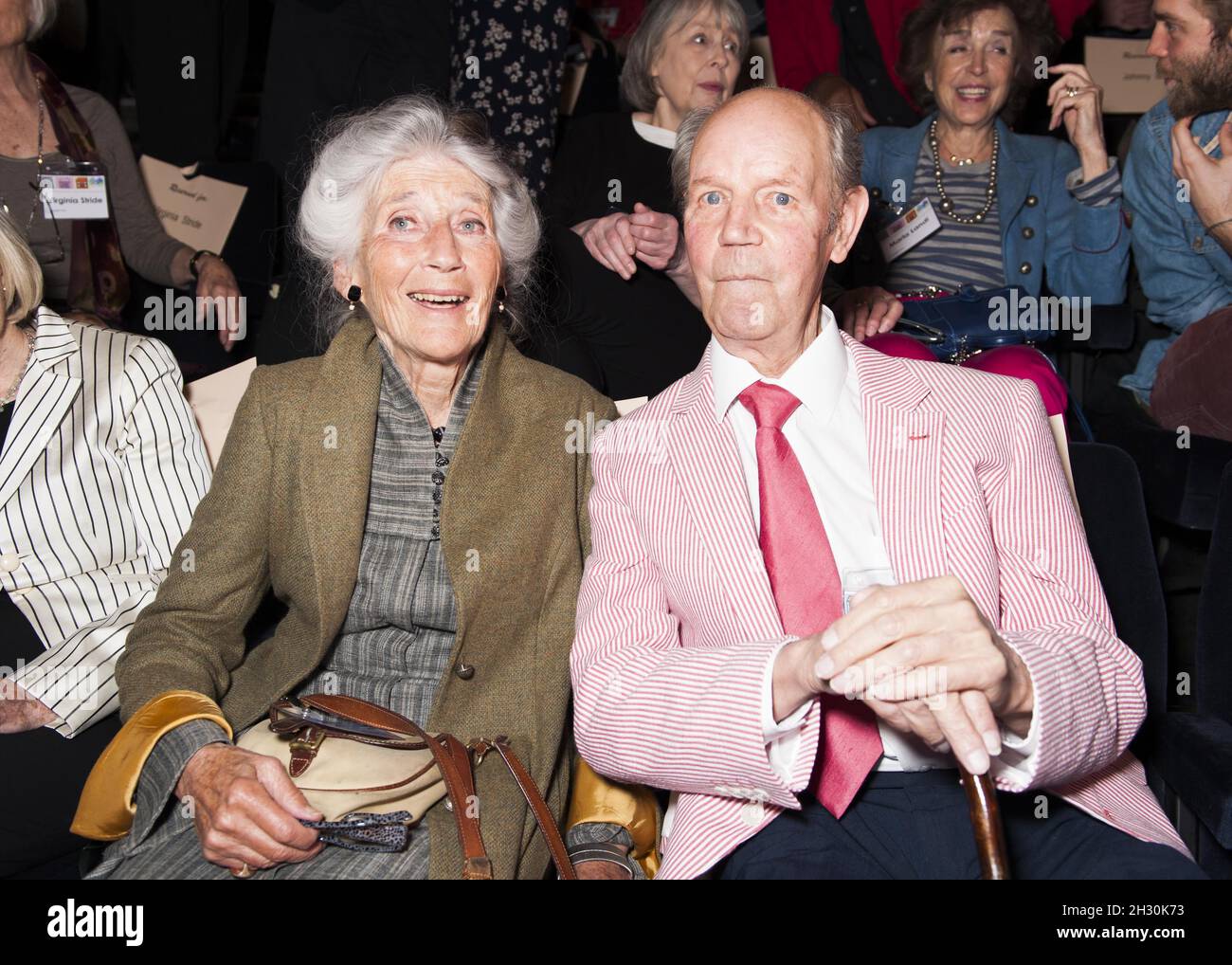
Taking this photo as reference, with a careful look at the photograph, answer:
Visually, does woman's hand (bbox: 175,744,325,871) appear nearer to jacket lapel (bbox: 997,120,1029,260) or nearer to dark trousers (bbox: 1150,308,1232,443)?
dark trousers (bbox: 1150,308,1232,443)

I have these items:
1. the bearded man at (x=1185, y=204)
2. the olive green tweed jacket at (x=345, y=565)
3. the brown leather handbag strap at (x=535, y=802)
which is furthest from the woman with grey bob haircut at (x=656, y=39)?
the brown leather handbag strap at (x=535, y=802)

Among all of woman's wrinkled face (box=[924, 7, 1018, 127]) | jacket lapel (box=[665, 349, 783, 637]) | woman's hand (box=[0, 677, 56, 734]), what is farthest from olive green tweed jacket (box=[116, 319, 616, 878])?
woman's wrinkled face (box=[924, 7, 1018, 127])

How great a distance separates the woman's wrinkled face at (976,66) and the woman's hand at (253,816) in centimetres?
290

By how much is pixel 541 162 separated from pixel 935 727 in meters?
2.55

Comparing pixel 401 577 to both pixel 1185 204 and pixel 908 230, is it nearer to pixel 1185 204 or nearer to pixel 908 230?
pixel 908 230

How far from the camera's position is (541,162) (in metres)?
3.68

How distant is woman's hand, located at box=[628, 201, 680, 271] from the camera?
9.41 ft

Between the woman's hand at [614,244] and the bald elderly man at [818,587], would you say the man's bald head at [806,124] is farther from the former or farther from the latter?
the woman's hand at [614,244]

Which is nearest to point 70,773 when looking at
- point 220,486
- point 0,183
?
point 220,486

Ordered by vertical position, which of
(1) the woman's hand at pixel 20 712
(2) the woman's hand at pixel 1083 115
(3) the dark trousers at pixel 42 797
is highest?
(2) the woman's hand at pixel 1083 115

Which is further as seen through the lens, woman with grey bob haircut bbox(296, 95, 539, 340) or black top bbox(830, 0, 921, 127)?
black top bbox(830, 0, 921, 127)

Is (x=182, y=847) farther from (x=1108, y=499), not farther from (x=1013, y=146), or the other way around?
(x=1013, y=146)

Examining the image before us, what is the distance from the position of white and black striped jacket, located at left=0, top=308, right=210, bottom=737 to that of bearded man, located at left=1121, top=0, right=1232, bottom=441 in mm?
2410

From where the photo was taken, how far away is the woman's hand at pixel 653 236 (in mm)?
2867
